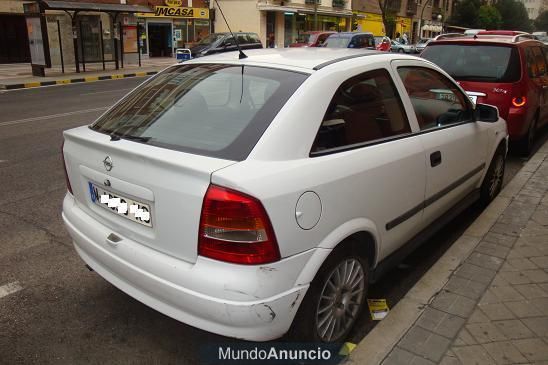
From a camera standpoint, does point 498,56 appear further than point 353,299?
Yes

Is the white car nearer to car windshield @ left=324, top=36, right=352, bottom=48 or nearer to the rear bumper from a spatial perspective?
the rear bumper

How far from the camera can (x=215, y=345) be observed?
2854mm

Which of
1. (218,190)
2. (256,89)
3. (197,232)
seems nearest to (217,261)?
(197,232)

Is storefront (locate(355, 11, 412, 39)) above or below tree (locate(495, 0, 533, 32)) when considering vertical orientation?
below

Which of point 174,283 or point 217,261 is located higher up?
point 217,261

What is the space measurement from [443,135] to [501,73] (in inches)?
142

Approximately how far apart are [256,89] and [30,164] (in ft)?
15.9

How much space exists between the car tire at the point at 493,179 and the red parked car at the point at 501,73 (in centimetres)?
167

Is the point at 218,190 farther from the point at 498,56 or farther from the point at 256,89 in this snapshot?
the point at 498,56

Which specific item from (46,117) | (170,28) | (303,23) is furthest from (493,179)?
(303,23)

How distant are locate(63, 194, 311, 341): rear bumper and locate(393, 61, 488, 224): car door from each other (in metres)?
1.59

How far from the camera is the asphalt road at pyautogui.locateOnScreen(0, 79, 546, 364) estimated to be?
279cm

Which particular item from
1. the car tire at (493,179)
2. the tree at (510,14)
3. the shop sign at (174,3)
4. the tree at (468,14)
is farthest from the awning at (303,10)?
the tree at (510,14)

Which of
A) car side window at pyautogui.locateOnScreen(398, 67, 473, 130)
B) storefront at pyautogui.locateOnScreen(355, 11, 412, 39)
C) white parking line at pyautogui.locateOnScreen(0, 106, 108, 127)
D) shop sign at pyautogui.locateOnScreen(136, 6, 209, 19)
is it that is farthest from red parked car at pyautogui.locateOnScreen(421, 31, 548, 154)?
storefront at pyautogui.locateOnScreen(355, 11, 412, 39)
